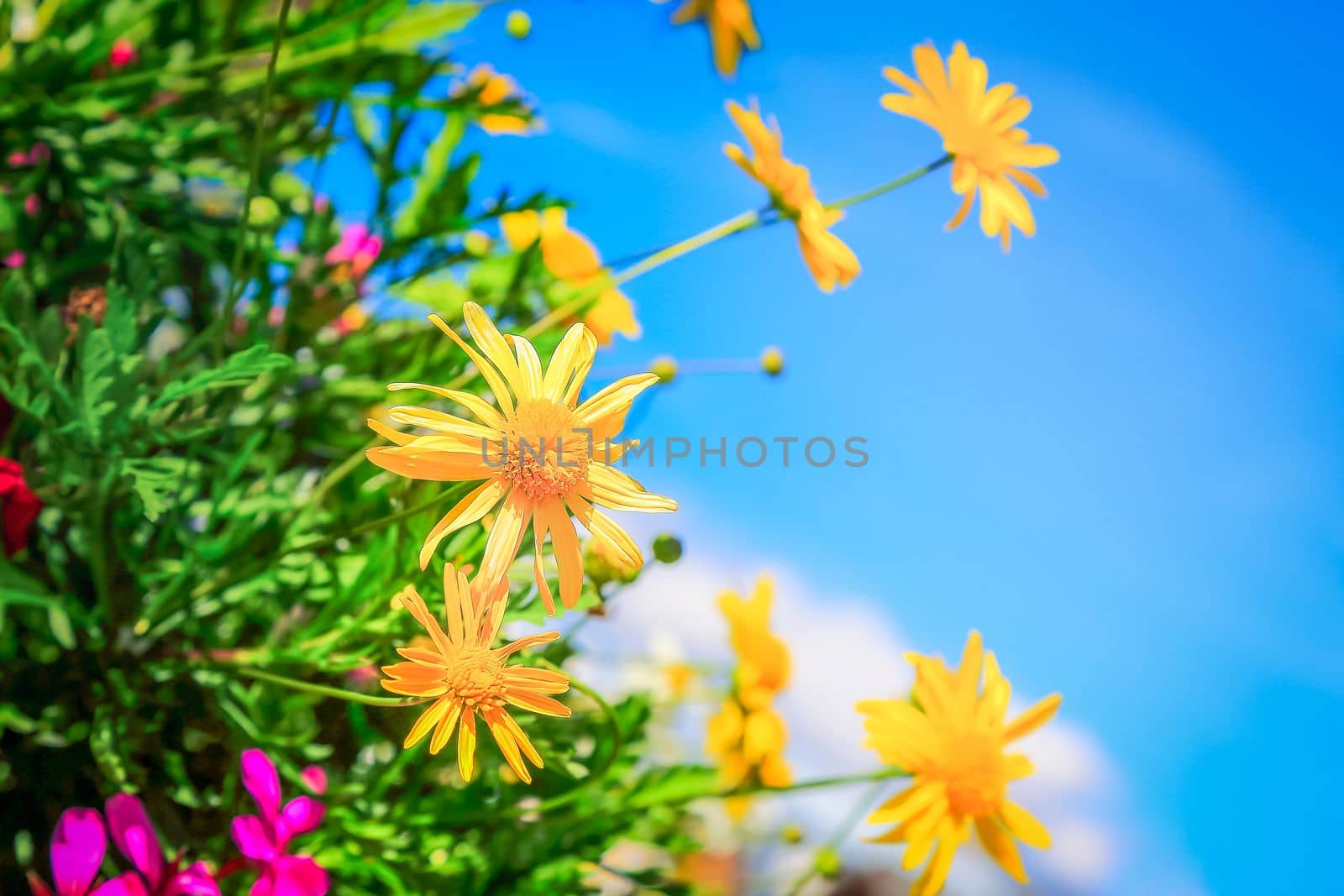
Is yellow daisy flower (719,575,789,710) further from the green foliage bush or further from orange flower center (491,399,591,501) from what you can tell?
orange flower center (491,399,591,501)

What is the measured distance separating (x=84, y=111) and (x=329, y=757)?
1.28 ft

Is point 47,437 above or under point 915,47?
under

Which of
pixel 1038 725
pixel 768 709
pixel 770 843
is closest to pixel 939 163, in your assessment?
pixel 1038 725

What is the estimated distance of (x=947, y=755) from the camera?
0.48m

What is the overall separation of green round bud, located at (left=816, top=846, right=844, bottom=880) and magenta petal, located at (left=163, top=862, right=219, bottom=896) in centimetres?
31

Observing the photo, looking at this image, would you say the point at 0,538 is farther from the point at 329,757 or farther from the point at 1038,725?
the point at 1038,725

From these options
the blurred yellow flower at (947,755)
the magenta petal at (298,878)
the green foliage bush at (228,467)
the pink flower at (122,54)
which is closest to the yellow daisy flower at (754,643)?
the green foliage bush at (228,467)

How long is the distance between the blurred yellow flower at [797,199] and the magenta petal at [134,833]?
37cm

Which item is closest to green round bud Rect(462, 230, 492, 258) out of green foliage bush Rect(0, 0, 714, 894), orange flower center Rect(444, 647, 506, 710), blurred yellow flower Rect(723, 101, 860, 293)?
green foliage bush Rect(0, 0, 714, 894)

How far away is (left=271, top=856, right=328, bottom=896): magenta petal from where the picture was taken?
0.46m

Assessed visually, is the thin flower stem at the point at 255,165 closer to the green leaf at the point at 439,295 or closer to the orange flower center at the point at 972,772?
the green leaf at the point at 439,295

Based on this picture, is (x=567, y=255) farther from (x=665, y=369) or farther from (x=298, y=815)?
(x=298, y=815)

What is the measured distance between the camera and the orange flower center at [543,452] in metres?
0.31

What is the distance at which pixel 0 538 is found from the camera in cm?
51
